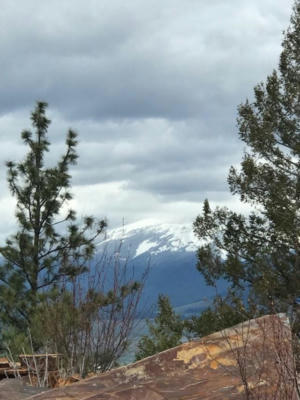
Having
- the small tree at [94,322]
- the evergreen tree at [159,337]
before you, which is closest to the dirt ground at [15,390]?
the small tree at [94,322]

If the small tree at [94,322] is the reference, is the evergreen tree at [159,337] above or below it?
below

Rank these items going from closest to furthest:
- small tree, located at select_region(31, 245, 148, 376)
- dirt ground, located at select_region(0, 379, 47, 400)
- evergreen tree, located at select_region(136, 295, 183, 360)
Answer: dirt ground, located at select_region(0, 379, 47, 400)
small tree, located at select_region(31, 245, 148, 376)
evergreen tree, located at select_region(136, 295, 183, 360)

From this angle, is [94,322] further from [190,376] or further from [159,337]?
[159,337]

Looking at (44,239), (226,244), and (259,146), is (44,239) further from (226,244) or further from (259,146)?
(259,146)

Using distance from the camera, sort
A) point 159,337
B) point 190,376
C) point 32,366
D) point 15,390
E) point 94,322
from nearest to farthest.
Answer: point 190,376 < point 15,390 < point 94,322 < point 32,366 < point 159,337

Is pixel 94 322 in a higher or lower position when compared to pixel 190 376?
higher

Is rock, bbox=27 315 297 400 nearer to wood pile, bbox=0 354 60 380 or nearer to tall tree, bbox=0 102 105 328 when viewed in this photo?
wood pile, bbox=0 354 60 380

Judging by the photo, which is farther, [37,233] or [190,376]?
[37,233]

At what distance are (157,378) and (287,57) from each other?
12420 mm

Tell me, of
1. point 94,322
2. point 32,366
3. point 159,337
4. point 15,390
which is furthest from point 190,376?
point 159,337

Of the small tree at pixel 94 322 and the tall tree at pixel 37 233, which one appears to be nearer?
the small tree at pixel 94 322

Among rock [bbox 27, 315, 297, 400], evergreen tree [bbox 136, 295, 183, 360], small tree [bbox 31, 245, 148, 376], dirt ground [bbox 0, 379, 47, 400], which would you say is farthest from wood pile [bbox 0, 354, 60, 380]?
evergreen tree [bbox 136, 295, 183, 360]

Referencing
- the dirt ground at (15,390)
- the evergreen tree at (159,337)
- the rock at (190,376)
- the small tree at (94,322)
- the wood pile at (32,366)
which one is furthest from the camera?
the evergreen tree at (159,337)

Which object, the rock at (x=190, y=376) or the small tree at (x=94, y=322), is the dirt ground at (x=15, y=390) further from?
the rock at (x=190, y=376)
